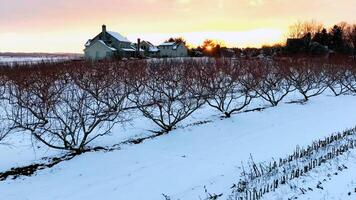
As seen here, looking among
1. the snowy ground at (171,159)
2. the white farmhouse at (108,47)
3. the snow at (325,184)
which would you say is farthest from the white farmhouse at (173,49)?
the snow at (325,184)

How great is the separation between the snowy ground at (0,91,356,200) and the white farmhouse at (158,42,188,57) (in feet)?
200

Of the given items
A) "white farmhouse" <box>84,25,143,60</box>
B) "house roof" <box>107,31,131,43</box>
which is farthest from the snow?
"house roof" <box>107,31,131,43</box>

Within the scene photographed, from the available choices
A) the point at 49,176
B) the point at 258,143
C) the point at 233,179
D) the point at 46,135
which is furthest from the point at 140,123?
the point at 233,179

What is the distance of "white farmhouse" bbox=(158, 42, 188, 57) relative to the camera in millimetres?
77875

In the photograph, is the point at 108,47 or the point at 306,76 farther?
the point at 108,47

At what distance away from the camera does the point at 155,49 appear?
78.2 m

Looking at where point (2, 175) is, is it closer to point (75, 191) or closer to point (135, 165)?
point (75, 191)

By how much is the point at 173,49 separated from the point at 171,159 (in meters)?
68.3

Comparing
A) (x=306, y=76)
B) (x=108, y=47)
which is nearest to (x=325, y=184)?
(x=306, y=76)

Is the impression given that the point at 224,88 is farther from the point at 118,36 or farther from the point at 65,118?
the point at 118,36

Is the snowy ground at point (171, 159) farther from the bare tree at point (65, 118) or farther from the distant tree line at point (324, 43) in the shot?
the distant tree line at point (324, 43)

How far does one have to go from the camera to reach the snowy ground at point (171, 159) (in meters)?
8.69

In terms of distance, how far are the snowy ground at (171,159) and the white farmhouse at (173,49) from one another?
60.9 meters

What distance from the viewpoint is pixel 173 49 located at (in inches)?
3083
